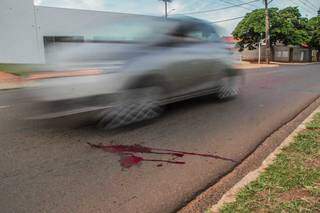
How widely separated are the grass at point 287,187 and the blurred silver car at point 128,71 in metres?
2.42

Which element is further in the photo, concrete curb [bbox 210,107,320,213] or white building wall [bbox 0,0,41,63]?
white building wall [bbox 0,0,41,63]

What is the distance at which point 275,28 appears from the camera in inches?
1633

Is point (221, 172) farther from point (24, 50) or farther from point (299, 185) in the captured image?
point (24, 50)

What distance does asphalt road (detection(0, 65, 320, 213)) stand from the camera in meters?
2.96

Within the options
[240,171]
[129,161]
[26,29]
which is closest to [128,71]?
[129,161]

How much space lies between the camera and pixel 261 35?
41.6 metres

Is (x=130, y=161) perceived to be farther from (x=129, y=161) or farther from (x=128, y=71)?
(x=128, y=71)

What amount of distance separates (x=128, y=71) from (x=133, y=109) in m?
0.71

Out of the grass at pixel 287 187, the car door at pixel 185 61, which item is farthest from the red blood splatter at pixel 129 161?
the car door at pixel 185 61

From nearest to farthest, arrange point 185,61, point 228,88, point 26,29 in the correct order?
1. point 185,61
2. point 228,88
3. point 26,29

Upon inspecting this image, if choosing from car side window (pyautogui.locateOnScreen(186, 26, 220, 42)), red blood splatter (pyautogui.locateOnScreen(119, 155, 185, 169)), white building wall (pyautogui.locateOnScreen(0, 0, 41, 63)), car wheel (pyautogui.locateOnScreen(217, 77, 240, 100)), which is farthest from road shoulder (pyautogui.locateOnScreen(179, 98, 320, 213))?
white building wall (pyautogui.locateOnScreen(0, 0, 41, 63))

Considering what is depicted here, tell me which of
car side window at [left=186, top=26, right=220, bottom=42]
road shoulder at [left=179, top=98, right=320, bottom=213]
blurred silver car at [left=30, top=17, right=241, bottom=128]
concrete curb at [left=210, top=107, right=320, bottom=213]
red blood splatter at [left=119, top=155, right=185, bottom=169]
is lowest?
road shoulder at [left=179, top=98, right=320, bottom=213]

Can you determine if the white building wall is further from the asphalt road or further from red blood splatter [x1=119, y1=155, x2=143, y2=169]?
red blood splatter [x1=119, y1=155, x2=143, y2=169]

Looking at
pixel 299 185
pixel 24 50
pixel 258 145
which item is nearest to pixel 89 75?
pixel 258 145
